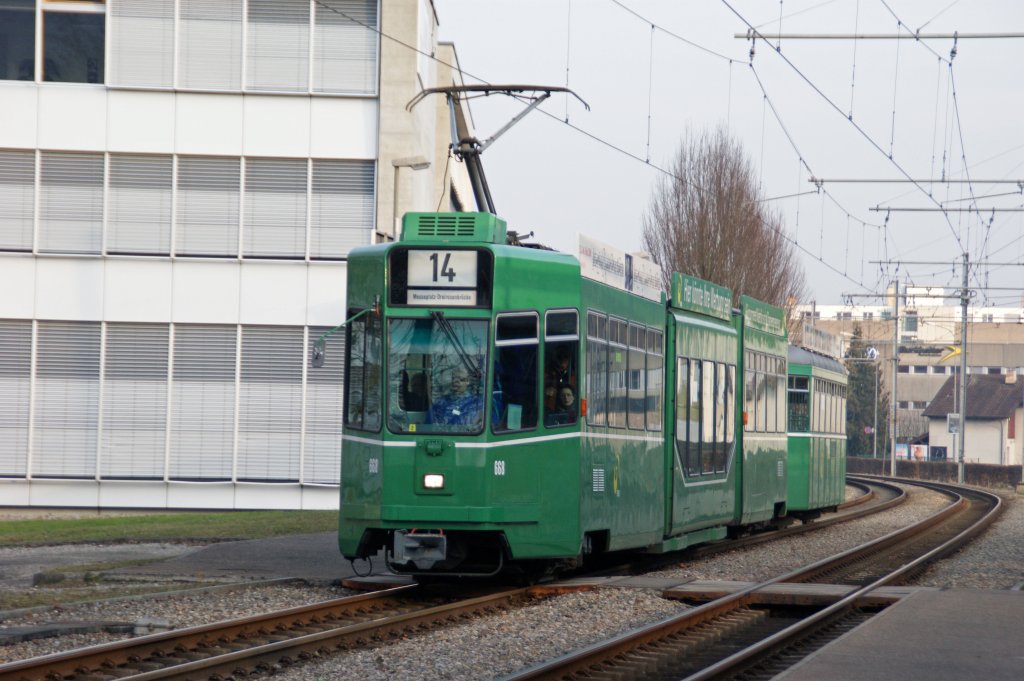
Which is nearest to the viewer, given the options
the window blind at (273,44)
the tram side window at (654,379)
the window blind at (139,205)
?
the tram side window at (654,379)

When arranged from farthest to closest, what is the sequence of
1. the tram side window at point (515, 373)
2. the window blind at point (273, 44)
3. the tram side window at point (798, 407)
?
the window blind at point (273, 44), the tram side window at point (798, 407), the tram side window at point (515, 373)

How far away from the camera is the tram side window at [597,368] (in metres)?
13.4

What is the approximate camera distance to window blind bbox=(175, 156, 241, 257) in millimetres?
28219

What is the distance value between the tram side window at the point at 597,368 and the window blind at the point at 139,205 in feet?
53.2

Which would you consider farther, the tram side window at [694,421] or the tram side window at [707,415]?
the tram side window at [707,415]

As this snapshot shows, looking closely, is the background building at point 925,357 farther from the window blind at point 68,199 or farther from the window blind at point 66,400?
the window blind at point 68,199

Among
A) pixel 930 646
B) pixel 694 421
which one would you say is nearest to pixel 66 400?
pixel 694 421

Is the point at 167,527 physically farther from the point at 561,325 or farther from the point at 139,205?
the point at 561,325

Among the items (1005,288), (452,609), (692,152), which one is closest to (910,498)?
(1005,288)

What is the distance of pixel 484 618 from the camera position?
11.6m

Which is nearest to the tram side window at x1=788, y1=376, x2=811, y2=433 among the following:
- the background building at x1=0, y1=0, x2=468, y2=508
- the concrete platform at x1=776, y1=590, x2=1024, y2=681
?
the background building at x1=0, y1=0, x2=468, y2=508

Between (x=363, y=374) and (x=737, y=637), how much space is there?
401 centimetres

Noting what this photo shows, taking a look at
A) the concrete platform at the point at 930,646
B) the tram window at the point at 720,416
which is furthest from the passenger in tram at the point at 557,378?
the tram window at the point at 720,416

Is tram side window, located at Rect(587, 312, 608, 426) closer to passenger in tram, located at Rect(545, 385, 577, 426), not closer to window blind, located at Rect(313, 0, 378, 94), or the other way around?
passenger in tram, located at Rect(545, 385, 577, 426)
